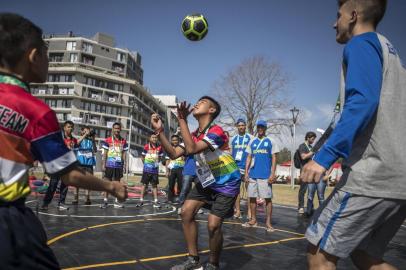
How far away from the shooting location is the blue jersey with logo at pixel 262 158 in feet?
25.4

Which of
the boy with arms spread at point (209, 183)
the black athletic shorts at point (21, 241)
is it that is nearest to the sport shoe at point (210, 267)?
the boy with arms spread at point (209, 183)

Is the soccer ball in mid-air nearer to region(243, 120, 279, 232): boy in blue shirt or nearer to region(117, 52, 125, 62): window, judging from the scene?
region(243, 120, 279, 232): boy in blue shirt

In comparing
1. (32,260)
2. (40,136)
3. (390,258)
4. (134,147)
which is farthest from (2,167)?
(134,147)

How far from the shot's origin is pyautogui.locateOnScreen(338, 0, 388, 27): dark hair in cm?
234

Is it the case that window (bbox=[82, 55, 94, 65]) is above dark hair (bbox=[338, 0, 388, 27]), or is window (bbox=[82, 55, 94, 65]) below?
above

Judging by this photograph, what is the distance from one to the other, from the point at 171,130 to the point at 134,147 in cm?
3773

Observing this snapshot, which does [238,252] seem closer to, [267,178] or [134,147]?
[267,178]

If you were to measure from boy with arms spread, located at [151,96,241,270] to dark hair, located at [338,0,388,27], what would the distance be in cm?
221

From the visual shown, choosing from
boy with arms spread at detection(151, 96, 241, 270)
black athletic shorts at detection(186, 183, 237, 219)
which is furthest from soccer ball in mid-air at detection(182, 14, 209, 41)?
black athletic shorts at detection(186, 183, 237, 219)

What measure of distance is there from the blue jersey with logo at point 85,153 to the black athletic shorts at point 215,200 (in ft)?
20.5

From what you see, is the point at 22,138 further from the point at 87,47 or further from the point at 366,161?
the point at 87,47

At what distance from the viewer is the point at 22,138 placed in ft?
5.71

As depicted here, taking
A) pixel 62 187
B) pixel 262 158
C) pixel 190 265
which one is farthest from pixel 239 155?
pixel 190 265

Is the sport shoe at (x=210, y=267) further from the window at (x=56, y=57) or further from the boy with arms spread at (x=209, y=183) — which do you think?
the window at (x=56, y=57)
